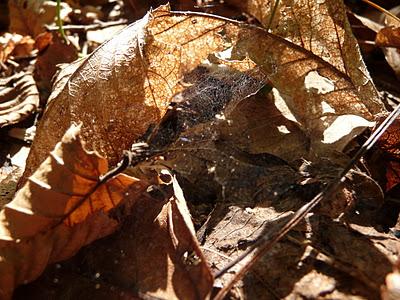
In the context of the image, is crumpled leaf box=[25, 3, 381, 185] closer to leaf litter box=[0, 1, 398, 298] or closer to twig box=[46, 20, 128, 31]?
leaf litter box=[0, 1, 398, 298]

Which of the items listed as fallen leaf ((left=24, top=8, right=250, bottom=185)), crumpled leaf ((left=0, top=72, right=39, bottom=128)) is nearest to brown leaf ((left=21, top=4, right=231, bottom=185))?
fallen leaf ((left=24, top=8, right=250, bottom=185))

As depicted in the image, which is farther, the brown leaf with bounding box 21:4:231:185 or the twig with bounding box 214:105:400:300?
the brown leaf with bounding box 21:4:231:185

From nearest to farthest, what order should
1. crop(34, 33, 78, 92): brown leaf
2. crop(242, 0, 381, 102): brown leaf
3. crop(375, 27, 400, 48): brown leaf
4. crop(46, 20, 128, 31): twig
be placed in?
1. crop(242, 0, 381, 102): brown leaf
2. crop(375, 27, 400, 48): brown leaf
3. crop(34, 33, 78, 92): brown leaf
4. crop(46, 20, 128, 31): twig

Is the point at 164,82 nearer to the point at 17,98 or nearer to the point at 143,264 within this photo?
the point at 143,264

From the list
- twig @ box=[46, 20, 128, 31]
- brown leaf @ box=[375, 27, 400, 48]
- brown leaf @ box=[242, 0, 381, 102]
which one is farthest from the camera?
twig @ box=[46, 20, 128, 31]

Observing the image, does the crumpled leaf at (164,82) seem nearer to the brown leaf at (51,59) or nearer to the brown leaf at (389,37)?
the brown leaf at (389,37)

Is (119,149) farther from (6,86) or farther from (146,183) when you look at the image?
(6,86)

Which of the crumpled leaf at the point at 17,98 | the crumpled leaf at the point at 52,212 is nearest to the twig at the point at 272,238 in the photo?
the crumpled leaf at the point at 52,212

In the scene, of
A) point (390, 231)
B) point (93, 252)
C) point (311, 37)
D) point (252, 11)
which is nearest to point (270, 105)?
point (311, 37)
